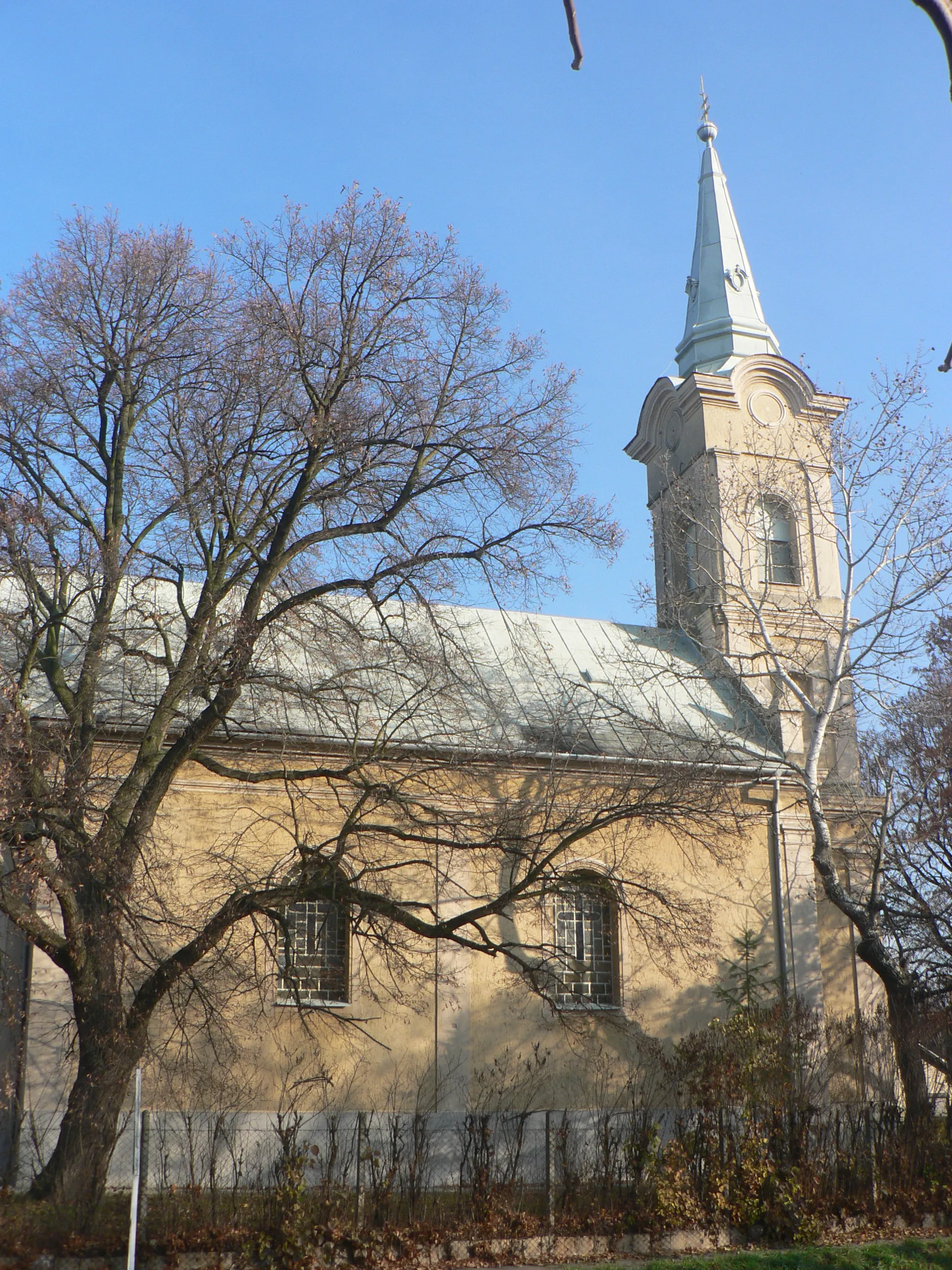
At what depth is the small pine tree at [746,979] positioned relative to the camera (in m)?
19.1

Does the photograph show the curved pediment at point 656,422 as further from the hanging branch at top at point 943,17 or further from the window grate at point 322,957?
the hanging branch at top at point 943,17

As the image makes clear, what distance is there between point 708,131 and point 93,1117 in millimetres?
27297

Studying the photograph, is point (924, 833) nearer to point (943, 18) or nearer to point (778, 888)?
point (778, 888)

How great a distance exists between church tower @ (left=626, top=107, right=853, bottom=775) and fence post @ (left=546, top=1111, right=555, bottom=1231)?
9.06 metres

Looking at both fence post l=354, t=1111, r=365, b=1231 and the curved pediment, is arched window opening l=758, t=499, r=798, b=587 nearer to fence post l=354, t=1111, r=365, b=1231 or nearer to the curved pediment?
the curved pediment

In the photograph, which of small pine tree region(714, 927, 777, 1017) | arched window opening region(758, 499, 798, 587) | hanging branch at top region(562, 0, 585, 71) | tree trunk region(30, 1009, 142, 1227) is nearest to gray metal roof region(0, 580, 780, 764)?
arched window opening region(758, 499, 798, 587)

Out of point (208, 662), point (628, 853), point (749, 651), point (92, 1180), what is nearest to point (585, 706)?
point (628, 853)

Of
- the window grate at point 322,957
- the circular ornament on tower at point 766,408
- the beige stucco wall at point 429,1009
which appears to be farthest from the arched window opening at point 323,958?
the circular ornament on tower at point 766,408

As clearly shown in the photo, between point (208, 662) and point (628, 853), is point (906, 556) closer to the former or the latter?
point (628, 853)

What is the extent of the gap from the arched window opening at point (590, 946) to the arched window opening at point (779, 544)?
329 inches

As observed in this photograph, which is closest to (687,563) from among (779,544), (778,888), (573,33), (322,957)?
(779,544)

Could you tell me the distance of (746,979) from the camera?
63.5 feet

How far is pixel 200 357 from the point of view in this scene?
1440 cm

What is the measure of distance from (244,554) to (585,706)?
8205mm
